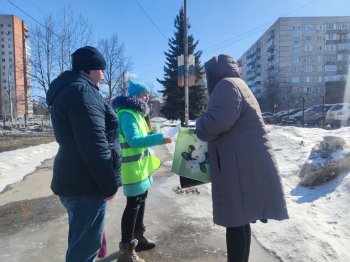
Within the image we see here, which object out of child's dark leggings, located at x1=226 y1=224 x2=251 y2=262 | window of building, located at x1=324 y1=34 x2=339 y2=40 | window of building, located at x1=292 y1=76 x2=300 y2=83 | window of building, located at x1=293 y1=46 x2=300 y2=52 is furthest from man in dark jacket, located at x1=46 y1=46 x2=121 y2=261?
window of building, located at x1=324 y1=34 x2=339 y2=40

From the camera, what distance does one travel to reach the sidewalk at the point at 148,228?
3.66 meters

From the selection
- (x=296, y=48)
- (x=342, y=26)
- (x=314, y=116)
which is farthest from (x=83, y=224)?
(x=342, y=26)

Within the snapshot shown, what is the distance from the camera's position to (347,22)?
8969 centimetres

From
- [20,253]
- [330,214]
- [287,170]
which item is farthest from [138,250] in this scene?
[287,170]

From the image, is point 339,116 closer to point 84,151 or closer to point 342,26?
point 84,151

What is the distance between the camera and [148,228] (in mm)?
4453

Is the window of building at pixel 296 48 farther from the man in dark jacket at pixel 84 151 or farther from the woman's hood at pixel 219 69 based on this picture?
the man in dark jacket at pixel 84 151

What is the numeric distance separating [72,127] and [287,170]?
5.29 metres

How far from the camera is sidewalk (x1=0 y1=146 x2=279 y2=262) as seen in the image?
12.0 ft

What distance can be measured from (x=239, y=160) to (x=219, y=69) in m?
0.69

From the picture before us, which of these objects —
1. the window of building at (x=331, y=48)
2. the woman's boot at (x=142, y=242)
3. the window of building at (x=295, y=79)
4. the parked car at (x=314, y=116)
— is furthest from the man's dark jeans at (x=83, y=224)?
the window of building at (x=331, y=48)

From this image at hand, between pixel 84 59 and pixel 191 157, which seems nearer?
pixel 84 59

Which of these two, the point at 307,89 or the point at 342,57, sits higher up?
the point at 342,57

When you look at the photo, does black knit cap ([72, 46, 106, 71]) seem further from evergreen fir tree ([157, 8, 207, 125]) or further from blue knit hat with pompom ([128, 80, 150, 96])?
evergreen fir tree ([157, 8, 207, 125])
